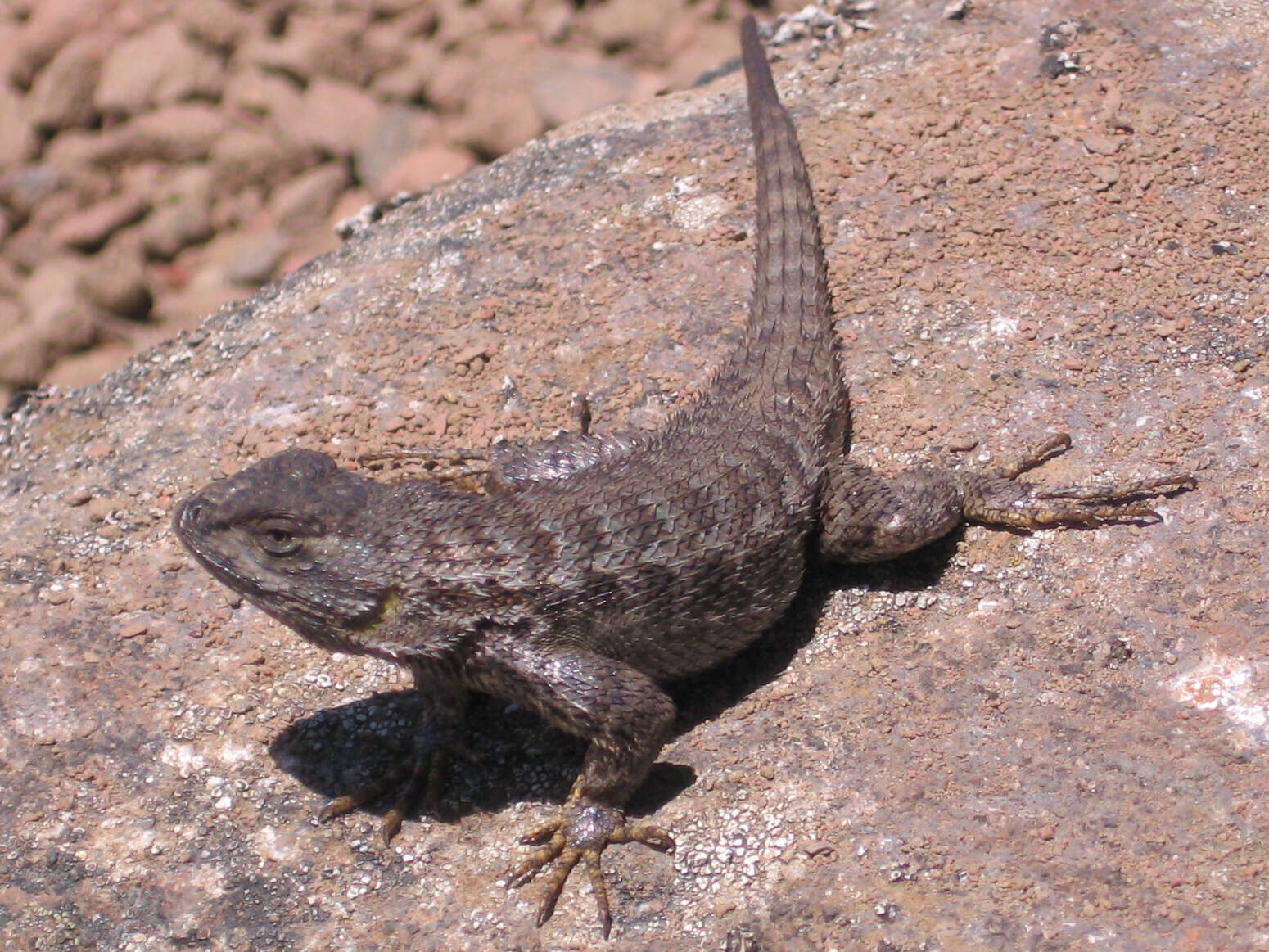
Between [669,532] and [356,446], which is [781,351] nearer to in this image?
[669,532]

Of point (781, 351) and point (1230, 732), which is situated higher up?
point (781, 351)

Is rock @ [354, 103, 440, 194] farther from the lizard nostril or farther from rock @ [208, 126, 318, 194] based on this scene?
the lizard nostril

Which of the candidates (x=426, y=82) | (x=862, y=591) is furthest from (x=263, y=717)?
(x=426, y=82)

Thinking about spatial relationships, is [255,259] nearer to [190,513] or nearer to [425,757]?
[190,513]

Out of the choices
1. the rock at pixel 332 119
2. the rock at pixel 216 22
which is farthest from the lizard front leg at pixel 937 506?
the rock at pixel 216 22

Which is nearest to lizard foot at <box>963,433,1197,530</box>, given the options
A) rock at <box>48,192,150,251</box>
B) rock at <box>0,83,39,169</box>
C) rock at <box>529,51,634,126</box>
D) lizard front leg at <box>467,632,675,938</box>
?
lizard front leg at <box>467,632,675,938</box>
